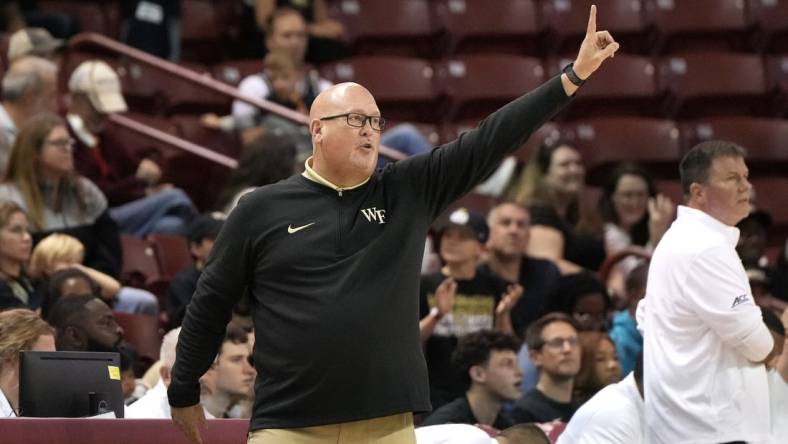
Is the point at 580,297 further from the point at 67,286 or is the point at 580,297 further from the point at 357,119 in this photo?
the point at 357,119

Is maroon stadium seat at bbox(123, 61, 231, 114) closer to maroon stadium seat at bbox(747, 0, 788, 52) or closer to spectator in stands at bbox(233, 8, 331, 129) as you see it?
spectator in stands at bbox(233, 8, 331, 129)

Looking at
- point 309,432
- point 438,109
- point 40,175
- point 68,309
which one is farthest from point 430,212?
point 438,109

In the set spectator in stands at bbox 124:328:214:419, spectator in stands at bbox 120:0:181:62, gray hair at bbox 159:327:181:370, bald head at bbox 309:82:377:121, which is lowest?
spectator in stands at bbox 124:328:214:419

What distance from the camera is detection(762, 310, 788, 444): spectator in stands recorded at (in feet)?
18.5

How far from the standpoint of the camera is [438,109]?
10.9m

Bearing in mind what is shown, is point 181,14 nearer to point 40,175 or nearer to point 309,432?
point 40,175

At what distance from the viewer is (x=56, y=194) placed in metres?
7.71

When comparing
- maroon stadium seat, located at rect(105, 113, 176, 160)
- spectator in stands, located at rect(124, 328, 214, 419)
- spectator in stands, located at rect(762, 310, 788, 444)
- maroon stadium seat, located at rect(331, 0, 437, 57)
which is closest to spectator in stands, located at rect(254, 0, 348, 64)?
maroon stadium seat, located at rect(331, 0, 437, 57)

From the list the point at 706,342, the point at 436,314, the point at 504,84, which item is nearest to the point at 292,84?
the point at 504,84

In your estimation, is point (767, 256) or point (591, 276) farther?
point (767, 256)

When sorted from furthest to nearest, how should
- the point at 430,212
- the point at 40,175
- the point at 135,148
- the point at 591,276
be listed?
the point at 135,148
the point at 591,276
the point at 40,175
the point at 430,212

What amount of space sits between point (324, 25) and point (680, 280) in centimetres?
596

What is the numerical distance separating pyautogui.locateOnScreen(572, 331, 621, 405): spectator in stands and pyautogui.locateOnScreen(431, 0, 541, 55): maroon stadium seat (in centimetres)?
425

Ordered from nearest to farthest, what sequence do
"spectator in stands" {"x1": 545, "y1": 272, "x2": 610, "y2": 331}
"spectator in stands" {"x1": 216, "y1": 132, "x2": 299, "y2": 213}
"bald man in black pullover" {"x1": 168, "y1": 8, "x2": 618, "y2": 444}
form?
"bald man in black pullover" {"x1": 168, "y1": 8, "x2": 618, "y2": 444} → "spectator in stands" {"x1": 545, "y1": 272, "x2": 610, "y2": 331} → "spectator in stands" {"x1": 216, "y1": 132, "x2": 299, "y2": 213}
